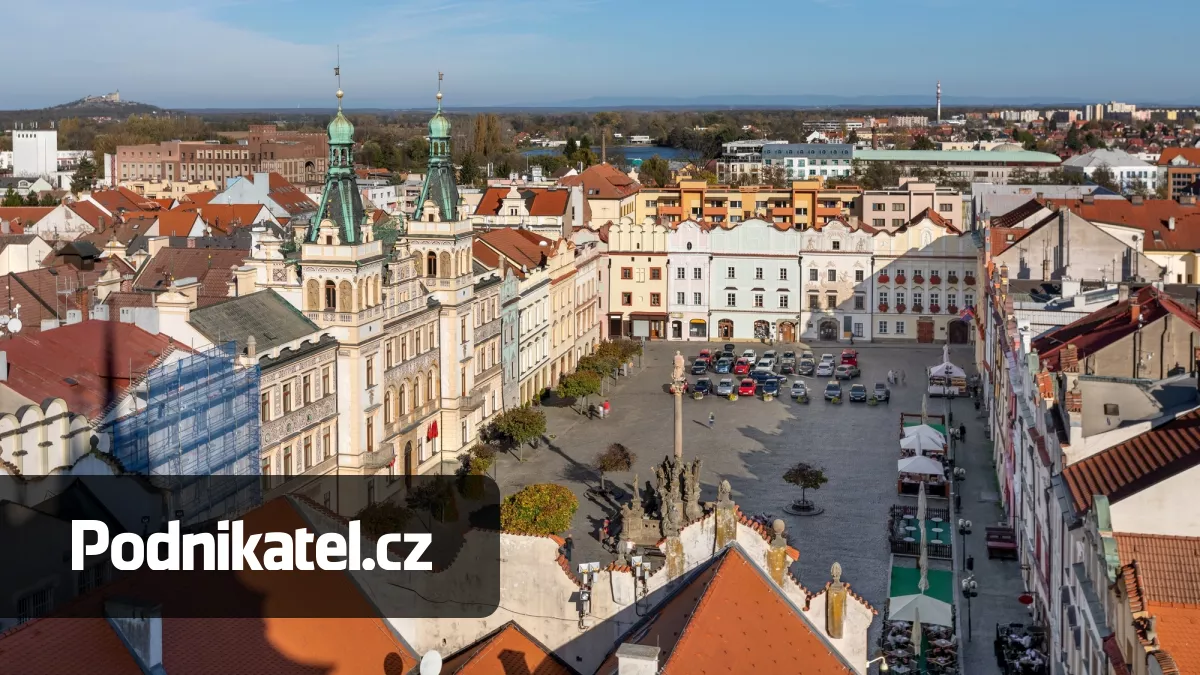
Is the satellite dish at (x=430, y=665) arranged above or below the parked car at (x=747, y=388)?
above

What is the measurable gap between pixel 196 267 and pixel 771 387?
24124mm

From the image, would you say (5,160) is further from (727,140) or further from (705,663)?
(705,663)

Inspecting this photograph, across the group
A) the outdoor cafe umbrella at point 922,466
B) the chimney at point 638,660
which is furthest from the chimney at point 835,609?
the outdoor cafe umbrella at point 922,466

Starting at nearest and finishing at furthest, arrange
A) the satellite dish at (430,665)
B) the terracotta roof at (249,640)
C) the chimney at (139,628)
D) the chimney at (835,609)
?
the terracotta roof at (249,640), the chimney at (139,628), the satellite dish at (430,665), the chimney at (835,609)

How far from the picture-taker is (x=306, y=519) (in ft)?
68.4

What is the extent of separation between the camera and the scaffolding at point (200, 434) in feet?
107

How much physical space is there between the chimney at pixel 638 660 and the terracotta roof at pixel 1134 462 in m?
10.1

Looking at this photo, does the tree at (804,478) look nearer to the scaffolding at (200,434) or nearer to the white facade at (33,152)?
the scaffolding at (200,434)

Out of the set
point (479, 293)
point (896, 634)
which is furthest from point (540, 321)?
point (896, 634)

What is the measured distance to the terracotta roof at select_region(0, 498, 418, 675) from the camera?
16156 mm

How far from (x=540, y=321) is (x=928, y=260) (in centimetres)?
2301

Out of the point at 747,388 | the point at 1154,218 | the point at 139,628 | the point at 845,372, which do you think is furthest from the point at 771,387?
the point at 139,628

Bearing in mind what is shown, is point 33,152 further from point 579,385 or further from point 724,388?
point 579,385

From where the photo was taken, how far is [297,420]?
40.9 meters
